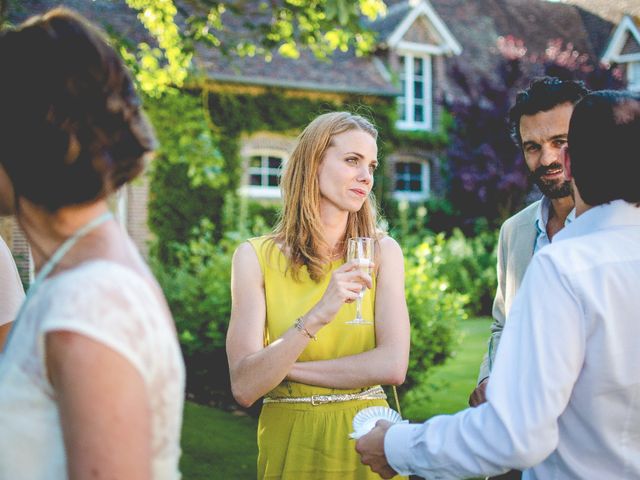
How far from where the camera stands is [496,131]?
19.5 m

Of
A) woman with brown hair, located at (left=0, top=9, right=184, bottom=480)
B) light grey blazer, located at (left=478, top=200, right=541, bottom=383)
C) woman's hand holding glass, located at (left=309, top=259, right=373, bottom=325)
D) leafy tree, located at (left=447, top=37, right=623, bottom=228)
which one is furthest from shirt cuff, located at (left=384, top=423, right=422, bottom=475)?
leafy tree, located at (left=447, top=37, right=623, bottom=228)

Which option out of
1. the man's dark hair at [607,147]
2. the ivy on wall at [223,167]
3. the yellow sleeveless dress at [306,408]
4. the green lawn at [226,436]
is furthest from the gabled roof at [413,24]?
the man's dark hair at [607,147]

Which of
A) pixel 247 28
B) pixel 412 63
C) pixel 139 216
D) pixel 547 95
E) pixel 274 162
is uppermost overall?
pixel 247 28

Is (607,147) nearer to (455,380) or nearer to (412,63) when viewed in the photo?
(455,380)

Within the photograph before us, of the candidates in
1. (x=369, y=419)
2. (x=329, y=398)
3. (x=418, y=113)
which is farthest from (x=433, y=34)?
(x=369, y=419)

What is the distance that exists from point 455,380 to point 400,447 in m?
8.24

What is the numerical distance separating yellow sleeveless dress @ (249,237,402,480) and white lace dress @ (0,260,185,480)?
1.59m

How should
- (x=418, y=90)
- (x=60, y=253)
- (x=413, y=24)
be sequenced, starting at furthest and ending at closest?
(x=418, y=90) → (x=413, y=24) → (x=60, y=253)

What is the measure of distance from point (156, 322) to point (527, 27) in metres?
28.1

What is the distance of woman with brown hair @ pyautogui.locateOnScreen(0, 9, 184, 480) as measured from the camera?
1.33 metres

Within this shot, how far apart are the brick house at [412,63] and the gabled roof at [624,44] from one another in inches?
1.3

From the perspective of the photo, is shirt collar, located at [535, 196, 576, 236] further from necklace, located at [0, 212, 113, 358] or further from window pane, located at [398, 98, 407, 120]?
window pane, located at [398, 98, 407, 120]

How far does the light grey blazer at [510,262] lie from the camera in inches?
135

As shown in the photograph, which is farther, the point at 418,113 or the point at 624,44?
the point at 624,44
